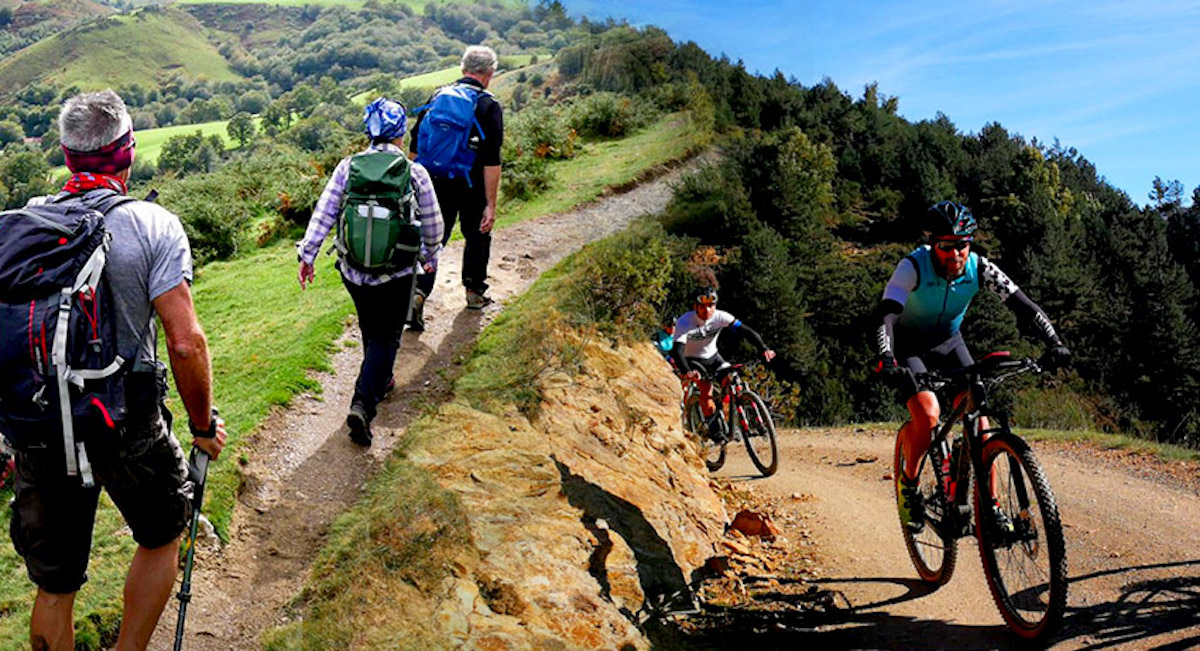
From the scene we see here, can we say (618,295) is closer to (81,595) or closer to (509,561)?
(509,561)

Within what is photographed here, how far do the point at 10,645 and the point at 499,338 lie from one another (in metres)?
5.52

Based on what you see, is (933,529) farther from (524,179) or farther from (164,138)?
(164,138)

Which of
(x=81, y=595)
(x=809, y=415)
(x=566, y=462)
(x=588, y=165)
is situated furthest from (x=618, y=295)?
(x=809, y=415)

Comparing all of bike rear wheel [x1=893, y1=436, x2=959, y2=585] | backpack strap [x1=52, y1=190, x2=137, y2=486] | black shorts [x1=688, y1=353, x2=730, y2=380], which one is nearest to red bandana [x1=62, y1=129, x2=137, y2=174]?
backpack strap [x1=52, y1=190, x2=137, y2=486]

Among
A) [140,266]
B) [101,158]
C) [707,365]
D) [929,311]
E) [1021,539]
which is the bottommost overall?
[1021,539]

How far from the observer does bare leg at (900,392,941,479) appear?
21.0 feet

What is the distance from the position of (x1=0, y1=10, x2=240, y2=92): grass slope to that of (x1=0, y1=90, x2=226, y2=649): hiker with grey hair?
181094 mm

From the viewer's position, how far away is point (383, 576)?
530 centimetres

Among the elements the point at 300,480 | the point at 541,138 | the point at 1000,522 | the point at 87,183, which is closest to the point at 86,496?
the point at 87,183

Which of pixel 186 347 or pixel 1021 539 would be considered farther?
pixel 1021 539

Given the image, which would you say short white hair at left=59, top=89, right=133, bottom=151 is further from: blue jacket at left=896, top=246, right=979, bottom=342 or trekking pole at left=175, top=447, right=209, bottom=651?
blue jacket at left=896, top=246, right=979, bottom=342

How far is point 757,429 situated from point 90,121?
9286 millimetres

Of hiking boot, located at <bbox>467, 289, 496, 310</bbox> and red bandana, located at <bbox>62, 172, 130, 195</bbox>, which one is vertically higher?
red bandana, located at <bbox>62, 172, 130, 195</bbox>

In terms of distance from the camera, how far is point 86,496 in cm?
359
